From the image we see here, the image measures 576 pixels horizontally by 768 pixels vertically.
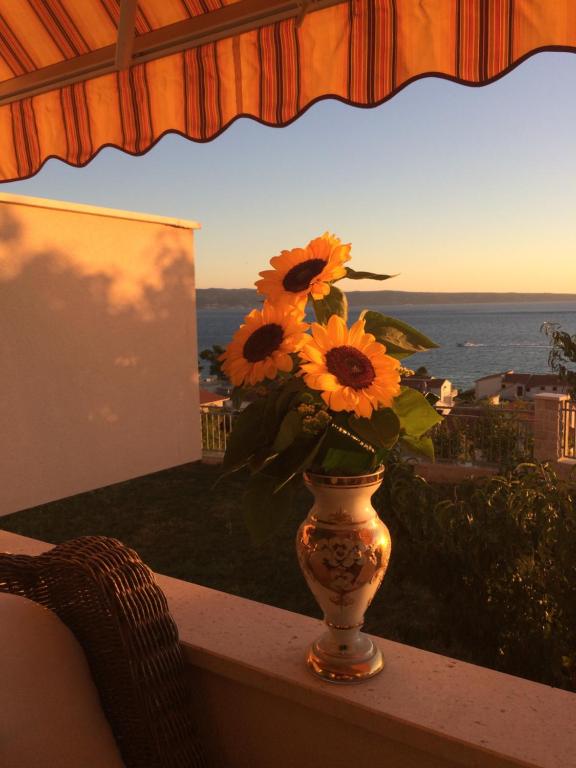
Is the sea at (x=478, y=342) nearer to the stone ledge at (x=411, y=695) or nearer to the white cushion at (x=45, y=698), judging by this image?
the stone ledge at (x=411, y=695)

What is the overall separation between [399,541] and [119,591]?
1.66m

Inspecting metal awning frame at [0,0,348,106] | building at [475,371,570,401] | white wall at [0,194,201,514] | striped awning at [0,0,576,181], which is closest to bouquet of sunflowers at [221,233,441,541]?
striped awning at [0,0,576,181]

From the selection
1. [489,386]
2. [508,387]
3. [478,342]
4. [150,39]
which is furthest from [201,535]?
[478,342]

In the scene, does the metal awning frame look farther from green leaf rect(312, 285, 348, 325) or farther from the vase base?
the vase base

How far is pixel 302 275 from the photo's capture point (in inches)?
48.4

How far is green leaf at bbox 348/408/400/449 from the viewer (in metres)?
1.12

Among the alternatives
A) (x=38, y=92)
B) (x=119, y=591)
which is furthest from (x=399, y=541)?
(x=38, y=92)

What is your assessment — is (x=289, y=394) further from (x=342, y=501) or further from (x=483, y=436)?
(x=483, y=436)

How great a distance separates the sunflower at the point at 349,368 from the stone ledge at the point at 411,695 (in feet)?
1.73

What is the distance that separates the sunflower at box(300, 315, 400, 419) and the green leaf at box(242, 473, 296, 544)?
0.21 metres

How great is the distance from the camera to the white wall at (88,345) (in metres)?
5.81

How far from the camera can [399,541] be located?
8.98 feet

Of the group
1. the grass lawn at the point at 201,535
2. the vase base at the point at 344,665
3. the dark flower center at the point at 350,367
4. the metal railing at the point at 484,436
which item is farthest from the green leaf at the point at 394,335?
the metal railing at the point at 484,436

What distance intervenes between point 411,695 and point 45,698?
635 mm
